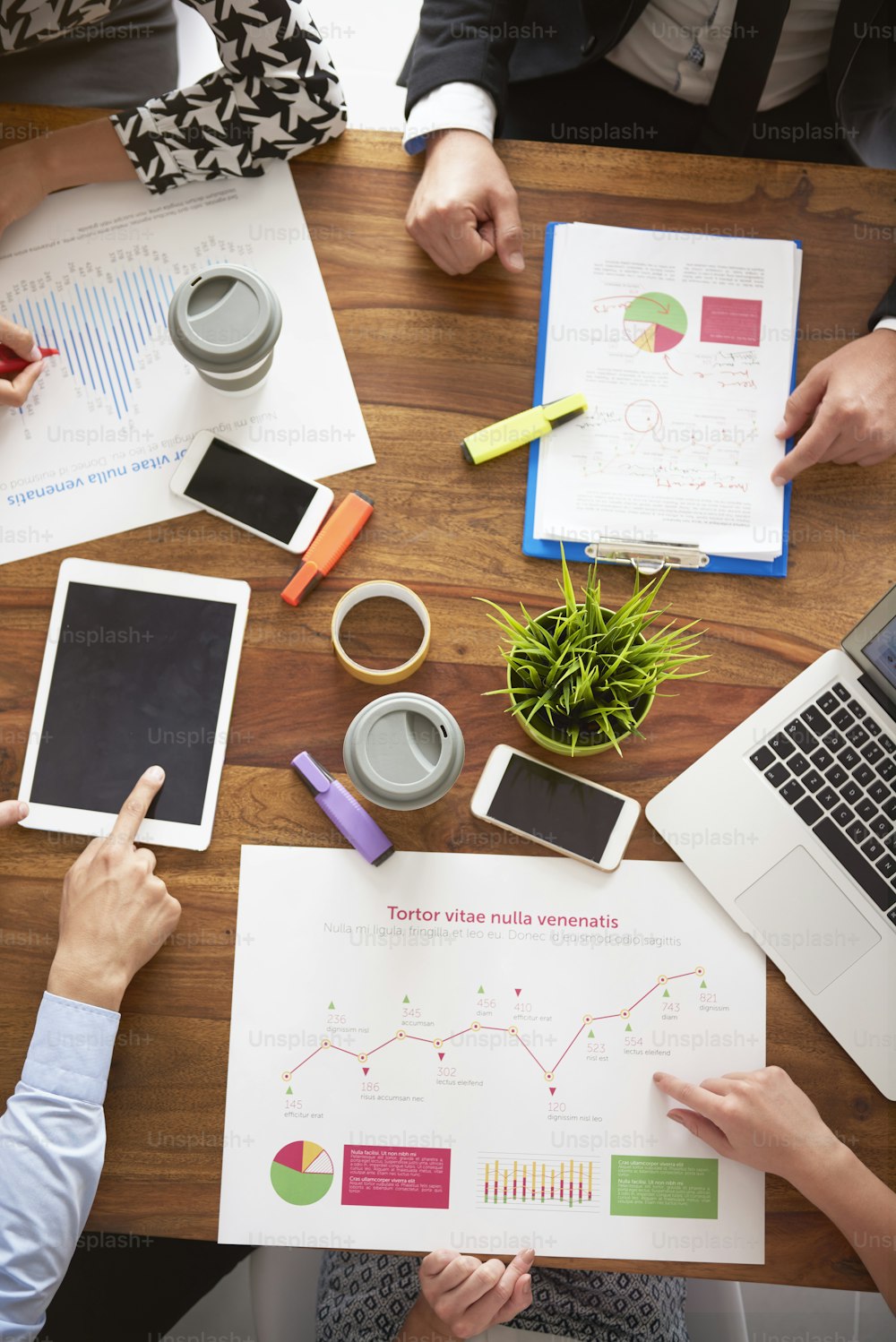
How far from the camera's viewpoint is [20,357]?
1007 millimetres

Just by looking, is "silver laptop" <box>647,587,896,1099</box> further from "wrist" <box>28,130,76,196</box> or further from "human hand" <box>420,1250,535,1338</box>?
"wrist" <box>28,130,76,196</box>

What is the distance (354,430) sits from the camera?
101cm

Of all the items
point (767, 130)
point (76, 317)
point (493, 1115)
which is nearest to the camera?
point (493, 1115)

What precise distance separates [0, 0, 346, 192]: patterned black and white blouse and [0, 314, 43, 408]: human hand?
18cm

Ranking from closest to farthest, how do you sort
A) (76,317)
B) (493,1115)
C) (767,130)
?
1. (493,1115)
2. (76,317)
3. (767,130)

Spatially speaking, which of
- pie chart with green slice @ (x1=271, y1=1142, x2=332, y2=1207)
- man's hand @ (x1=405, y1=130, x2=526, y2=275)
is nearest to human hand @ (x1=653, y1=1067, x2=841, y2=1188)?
pie chart with green slice @ (x1=271, y1=1142, x2=332, y2=1207)

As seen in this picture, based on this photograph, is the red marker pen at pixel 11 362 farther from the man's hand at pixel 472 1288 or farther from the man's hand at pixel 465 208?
the man's hand at pixel 472 1288

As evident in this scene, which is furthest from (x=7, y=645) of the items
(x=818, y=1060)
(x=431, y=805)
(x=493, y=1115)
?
(x=818, y=1060)

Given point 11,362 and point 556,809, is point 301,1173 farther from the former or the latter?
point 11,362

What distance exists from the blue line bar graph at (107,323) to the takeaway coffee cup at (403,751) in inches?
17.5

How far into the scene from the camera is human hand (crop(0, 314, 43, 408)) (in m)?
0.98

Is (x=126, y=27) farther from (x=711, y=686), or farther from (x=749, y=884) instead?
(x=749, y=884)

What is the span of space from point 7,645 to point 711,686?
2.42 ft

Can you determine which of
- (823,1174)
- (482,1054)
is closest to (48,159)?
(482,1054)
